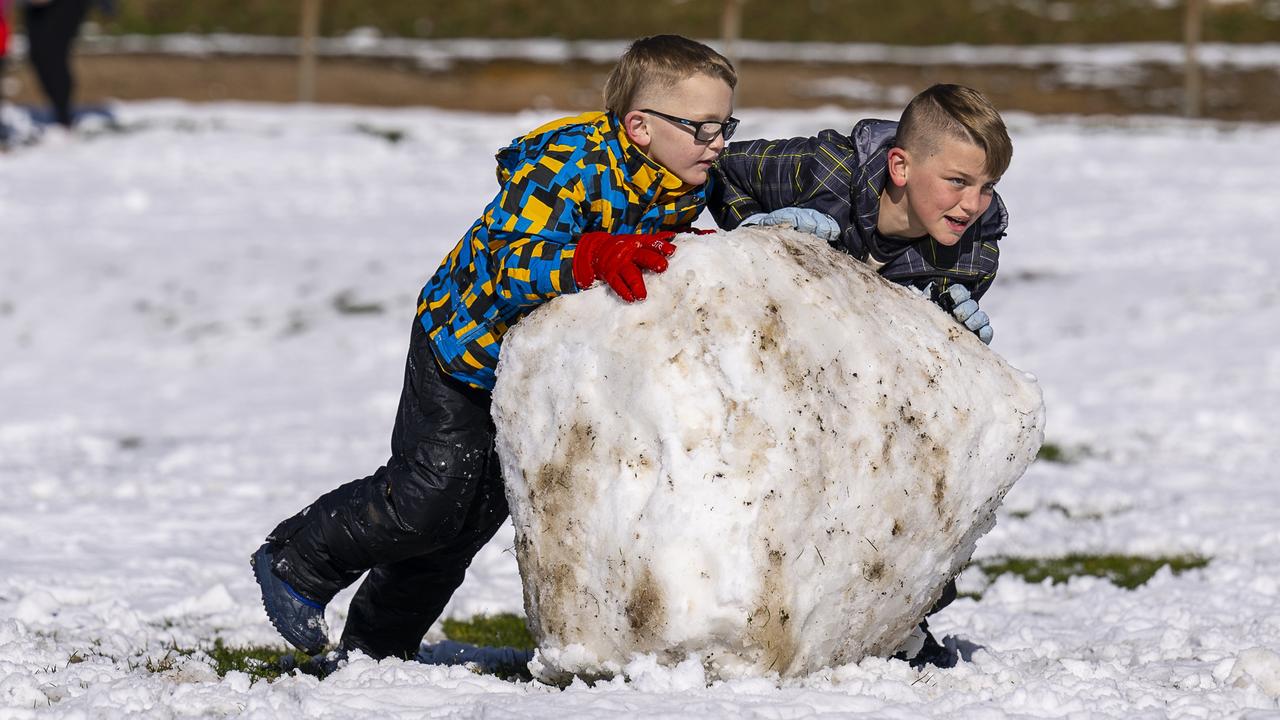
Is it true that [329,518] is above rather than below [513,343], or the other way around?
below

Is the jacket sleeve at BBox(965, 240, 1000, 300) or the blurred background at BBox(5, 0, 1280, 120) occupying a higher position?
the jacket sleeve at BBox(965, 240, 1000, 300)

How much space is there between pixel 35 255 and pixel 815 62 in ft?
46.8

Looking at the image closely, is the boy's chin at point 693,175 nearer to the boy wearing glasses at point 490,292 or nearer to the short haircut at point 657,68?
the boy wearing glasses at point 490,292

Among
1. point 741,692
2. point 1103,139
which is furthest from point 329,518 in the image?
point 1103,139

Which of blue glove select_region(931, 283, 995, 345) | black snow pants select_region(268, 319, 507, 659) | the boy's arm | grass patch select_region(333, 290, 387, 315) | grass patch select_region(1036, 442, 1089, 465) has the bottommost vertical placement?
grass patch select_region(333, 290, 387, 315)

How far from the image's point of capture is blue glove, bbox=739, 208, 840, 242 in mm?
4328

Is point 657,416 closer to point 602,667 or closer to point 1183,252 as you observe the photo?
point 602,667

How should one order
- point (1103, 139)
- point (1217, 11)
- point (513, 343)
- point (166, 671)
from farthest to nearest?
1. point (1217, 11)
2. point (1103, 139)
3. point (166, 671)
4. point (513, 343)

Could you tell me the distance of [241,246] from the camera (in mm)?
13039

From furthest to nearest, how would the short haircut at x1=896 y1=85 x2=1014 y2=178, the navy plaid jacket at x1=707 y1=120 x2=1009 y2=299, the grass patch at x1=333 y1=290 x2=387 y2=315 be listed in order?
the grass patch at x1=333 y1=290 x2=387 y2=315 < the navy plaid jacket at x1=707 y1=120 x2=1009 y2=299 < the short haircut at x1=896 y1=85 x2=1014 y2=178

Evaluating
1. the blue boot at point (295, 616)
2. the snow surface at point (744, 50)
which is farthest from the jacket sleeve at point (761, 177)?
the snow surface at point (744, 50)

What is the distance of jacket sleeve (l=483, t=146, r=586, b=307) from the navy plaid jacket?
2.17 feet

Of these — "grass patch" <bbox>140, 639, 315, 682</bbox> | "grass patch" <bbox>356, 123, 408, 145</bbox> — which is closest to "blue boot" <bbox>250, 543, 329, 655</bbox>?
"grass patch" <bbox>140, 639, 315, 682</bbox>

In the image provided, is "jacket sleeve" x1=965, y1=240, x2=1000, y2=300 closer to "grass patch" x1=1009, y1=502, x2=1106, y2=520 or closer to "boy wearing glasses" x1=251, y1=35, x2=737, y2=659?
"boy wearing glasses" x1=251, y1=35, x2=737, y2=659
